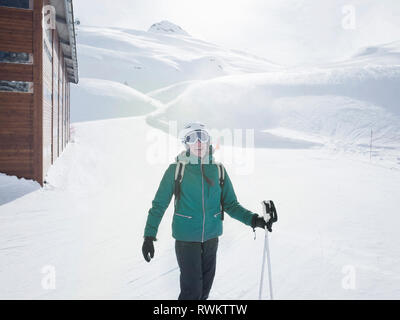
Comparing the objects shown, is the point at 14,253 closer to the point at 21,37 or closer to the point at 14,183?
the point at 14,183

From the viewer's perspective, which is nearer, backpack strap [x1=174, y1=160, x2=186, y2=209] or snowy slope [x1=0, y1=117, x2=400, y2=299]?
backpack strap [x1=174, y1=160, x2=186, y2=209]

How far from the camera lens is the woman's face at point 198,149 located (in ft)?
10.3

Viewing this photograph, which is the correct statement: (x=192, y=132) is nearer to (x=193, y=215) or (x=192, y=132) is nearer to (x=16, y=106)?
(x=193, y=215)

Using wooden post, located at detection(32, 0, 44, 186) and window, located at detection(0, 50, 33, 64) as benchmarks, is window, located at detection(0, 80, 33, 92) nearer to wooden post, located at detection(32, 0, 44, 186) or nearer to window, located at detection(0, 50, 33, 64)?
wooden post, located at detection(32, 0, 44, 186)

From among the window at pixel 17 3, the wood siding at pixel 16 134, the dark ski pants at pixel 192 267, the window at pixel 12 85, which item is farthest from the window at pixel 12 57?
the dark ski pants at pixel 192 267

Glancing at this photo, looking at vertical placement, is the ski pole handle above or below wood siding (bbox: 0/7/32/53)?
below

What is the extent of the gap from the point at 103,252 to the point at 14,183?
6.08 meters

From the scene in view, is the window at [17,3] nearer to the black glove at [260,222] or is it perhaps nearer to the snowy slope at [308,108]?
the black glove at [260,222]

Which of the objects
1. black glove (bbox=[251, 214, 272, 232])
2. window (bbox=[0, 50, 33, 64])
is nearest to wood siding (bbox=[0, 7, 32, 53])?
window (bbox=[0, 50, 33, 64])

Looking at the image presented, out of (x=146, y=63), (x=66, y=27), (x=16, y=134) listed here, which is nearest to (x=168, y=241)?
(x=16, y=134)

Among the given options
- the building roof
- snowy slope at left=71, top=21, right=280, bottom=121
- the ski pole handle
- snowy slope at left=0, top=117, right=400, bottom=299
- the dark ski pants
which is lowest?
snowy slope at left=0, top=117, right=400, bottom=299

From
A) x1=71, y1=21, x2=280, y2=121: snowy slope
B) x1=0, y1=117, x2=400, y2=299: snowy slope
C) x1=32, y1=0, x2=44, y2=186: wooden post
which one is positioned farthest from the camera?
x1=71, y1=21, x2=280, y2=121: snowy slope

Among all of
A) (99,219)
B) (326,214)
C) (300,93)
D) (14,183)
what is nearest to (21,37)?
(14,183)

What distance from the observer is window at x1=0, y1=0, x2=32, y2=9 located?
9703 mm
